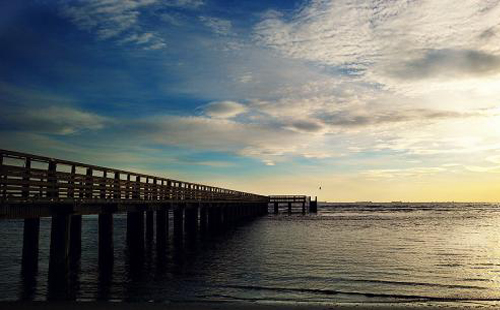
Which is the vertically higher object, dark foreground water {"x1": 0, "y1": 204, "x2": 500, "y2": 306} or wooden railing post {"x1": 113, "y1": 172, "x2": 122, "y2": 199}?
wooden railing post {"x1": 113, "y1": 172, "x2": 122, "y2": 199}

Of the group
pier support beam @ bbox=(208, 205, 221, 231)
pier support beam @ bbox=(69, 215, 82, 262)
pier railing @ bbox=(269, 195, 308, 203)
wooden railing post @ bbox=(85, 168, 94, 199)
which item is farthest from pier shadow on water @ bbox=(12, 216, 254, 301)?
pier railing @ bbox=(269, 195, 308, 203)

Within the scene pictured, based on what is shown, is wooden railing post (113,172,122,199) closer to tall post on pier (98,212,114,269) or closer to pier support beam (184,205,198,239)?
tall post on pier (98,212,114,269)

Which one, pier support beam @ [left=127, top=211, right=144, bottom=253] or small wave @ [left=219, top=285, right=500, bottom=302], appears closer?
small wave @ [left=219, top=285, right=500, bottom=302]

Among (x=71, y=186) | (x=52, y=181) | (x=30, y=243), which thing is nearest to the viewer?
(x=52, y=181)

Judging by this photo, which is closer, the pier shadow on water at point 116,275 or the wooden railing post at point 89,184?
the pier shadow on water at point 116,275

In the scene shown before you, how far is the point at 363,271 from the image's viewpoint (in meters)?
17.9

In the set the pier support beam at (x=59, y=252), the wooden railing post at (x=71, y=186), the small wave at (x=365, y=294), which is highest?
the wooden railing post at (x=71, y=186)

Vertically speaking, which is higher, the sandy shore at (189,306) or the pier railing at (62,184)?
the pier railing at (62,184)

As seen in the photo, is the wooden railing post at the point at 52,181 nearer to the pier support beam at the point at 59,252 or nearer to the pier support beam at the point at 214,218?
the pier support beam at the point at 59,252

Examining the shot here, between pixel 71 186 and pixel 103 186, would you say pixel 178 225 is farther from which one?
pixel 71 186

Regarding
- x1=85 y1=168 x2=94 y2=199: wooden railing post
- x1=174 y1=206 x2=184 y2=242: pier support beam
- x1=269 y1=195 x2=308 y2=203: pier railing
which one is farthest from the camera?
x1=269 y1=195 x2=308 y2=203: pier railing

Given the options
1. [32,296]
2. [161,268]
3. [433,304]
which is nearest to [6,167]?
[32,296]

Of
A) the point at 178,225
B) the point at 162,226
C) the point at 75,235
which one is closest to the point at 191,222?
the point at 178,225

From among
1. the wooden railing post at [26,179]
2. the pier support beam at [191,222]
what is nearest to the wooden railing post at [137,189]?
the wooden railing post at [26,179]
